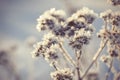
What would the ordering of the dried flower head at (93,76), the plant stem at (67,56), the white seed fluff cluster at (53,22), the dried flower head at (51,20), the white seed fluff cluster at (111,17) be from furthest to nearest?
the dried flower head at (93,76) → the white seed fluff cluster at (111,17) → the plant stem at (67,56) → the dried flower head at (51,20) → the white seed fluff cluster at (53,22)

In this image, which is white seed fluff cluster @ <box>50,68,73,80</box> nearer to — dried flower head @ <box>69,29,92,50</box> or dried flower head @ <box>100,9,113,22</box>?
dried flower head @ <box>69,29,92,50</box>

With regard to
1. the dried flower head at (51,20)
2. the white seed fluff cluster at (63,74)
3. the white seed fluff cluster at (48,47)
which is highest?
the dried flower head at (51,20)

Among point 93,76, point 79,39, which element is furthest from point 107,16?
point 93,76

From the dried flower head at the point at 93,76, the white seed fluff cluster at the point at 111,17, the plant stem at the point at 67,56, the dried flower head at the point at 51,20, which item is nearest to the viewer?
the dried flower head at the point at 51,20

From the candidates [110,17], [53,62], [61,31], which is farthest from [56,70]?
[110,17]

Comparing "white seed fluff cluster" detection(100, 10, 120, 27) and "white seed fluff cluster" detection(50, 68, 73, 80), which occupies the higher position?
"white seed fluff cluster" detection(100, 10, 120, 27)

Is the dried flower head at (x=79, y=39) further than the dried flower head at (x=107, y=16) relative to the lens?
No

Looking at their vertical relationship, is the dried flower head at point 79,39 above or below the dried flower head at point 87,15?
below

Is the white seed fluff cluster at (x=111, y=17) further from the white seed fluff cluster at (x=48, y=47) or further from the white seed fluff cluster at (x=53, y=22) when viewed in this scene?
the white seed fluff cluster at (x=48, y=47)

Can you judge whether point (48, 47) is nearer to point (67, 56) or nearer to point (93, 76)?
point (67, 56)
